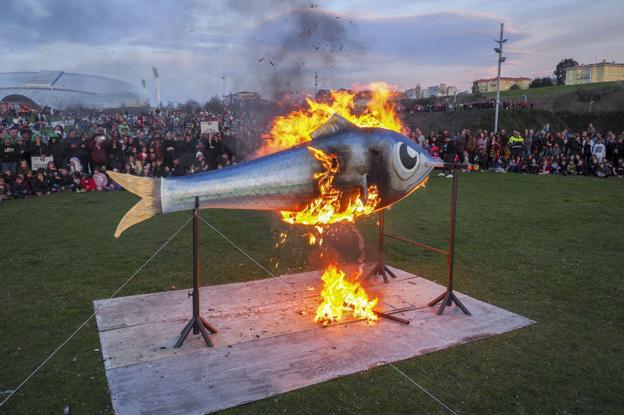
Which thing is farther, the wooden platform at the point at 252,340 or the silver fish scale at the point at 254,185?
the silver fish scale at the point at 254,185

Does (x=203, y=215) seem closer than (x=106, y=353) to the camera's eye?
No

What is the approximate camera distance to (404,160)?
5.93 meters

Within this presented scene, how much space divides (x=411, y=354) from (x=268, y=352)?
161 cm

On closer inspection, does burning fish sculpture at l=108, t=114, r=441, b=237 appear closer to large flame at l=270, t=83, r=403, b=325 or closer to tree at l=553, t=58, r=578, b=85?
large flame at l=270, t=83, r=403, b=325

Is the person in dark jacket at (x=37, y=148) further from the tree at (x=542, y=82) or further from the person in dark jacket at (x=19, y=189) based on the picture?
the tree at (x=542, y=82)

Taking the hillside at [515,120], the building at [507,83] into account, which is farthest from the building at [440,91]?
the building at [507,83]

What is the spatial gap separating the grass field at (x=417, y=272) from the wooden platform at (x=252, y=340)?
205 mm

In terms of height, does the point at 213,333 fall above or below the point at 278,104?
below

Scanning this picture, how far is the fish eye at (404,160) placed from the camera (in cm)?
589

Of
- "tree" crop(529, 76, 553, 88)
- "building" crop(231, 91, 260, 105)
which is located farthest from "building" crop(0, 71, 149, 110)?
"tree" crop(529, 76, 553, 88)

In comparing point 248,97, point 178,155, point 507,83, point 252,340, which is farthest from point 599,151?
point 507,83

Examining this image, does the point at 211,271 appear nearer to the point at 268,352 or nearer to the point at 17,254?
the point at 268,352

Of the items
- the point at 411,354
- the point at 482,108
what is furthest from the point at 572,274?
the point at 482,108

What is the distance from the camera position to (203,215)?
517 inches
